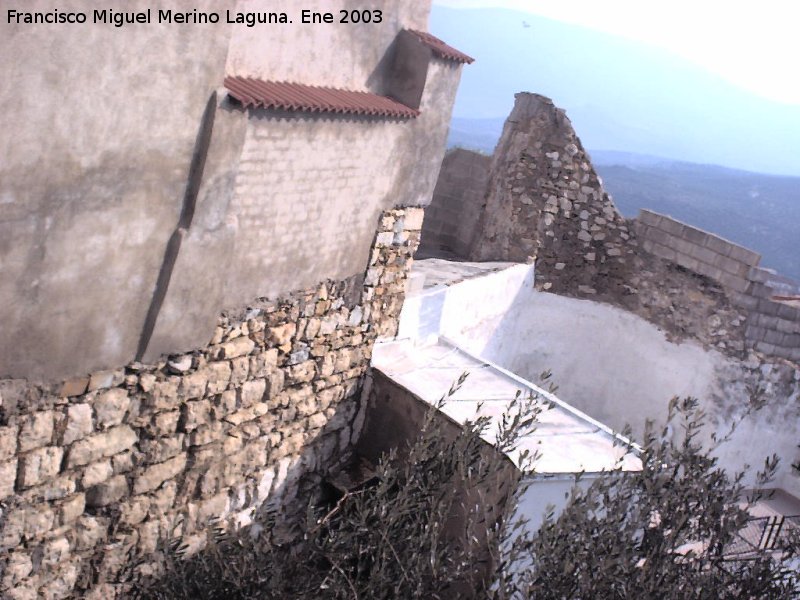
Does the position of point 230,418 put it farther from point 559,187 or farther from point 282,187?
point 559,187

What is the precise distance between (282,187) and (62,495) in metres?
2.21

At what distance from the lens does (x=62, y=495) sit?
14.0 feet

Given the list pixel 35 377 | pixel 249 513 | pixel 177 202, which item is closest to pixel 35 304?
pixel 35 377

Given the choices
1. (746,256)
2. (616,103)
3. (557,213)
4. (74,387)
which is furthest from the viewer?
(616,103)

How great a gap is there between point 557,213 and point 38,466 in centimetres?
737

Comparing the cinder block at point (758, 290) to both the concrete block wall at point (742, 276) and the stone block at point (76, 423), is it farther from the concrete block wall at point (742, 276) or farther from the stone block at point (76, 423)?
the stone block at point (76, 423)

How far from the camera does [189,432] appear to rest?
4.98 m

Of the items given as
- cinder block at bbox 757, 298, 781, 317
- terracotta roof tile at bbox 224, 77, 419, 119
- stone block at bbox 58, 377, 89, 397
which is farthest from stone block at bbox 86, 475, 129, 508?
cinder block at bbox 757, 298, 781, 317

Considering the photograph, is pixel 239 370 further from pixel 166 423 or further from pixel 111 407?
pixel 111 407

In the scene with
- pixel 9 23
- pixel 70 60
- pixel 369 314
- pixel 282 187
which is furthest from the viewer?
pixel 369 314

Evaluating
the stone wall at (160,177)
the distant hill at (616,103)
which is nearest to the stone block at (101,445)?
the stone wall at (160,177)

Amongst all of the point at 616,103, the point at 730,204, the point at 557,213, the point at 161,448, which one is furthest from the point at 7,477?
the point at 616,103

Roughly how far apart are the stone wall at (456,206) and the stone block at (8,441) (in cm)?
780

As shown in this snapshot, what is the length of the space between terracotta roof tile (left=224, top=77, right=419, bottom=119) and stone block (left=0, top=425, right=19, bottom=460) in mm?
2025
